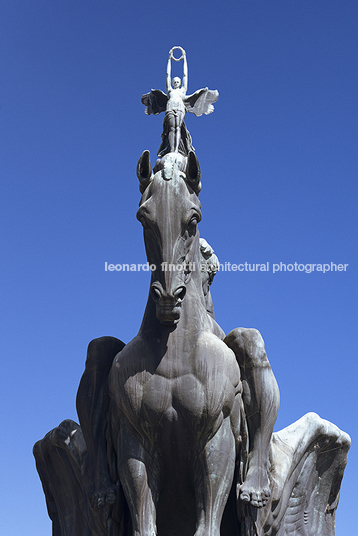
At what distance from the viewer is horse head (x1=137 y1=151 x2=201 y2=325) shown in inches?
217

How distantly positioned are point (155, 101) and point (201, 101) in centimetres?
86

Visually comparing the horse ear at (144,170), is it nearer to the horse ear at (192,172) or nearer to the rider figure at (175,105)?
the horse ear at (192,172)

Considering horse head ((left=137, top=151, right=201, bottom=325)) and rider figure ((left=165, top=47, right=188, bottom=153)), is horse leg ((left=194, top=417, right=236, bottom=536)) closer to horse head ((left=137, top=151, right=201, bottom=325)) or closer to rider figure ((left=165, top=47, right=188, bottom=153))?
horse head ((left=137, top=151, right=201, bottom=325))

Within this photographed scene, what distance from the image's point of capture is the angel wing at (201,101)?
10805 millimetres

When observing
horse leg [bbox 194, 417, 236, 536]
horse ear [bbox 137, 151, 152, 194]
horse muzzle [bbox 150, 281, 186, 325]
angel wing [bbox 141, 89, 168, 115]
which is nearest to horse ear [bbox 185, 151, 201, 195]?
horse ear [bbox 137, 151, 152, 194]

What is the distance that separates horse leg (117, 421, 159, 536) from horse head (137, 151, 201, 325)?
1116 mm

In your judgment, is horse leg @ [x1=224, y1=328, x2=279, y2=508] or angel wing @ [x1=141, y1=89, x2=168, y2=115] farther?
angel wing @ [x1=141, y1=89, x2=168, y2=115]

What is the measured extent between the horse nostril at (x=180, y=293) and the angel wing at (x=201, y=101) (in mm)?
5846

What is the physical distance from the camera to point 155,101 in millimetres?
10555

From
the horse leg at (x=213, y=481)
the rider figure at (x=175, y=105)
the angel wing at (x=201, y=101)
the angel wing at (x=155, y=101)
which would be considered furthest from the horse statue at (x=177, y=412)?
the angel wing at (x=201, y=101)

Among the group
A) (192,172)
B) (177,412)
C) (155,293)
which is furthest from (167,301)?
(192,172)

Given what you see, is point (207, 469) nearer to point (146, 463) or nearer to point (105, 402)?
point (146, 463)

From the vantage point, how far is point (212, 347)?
230 inches

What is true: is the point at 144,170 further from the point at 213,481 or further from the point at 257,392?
the point at 213,481
